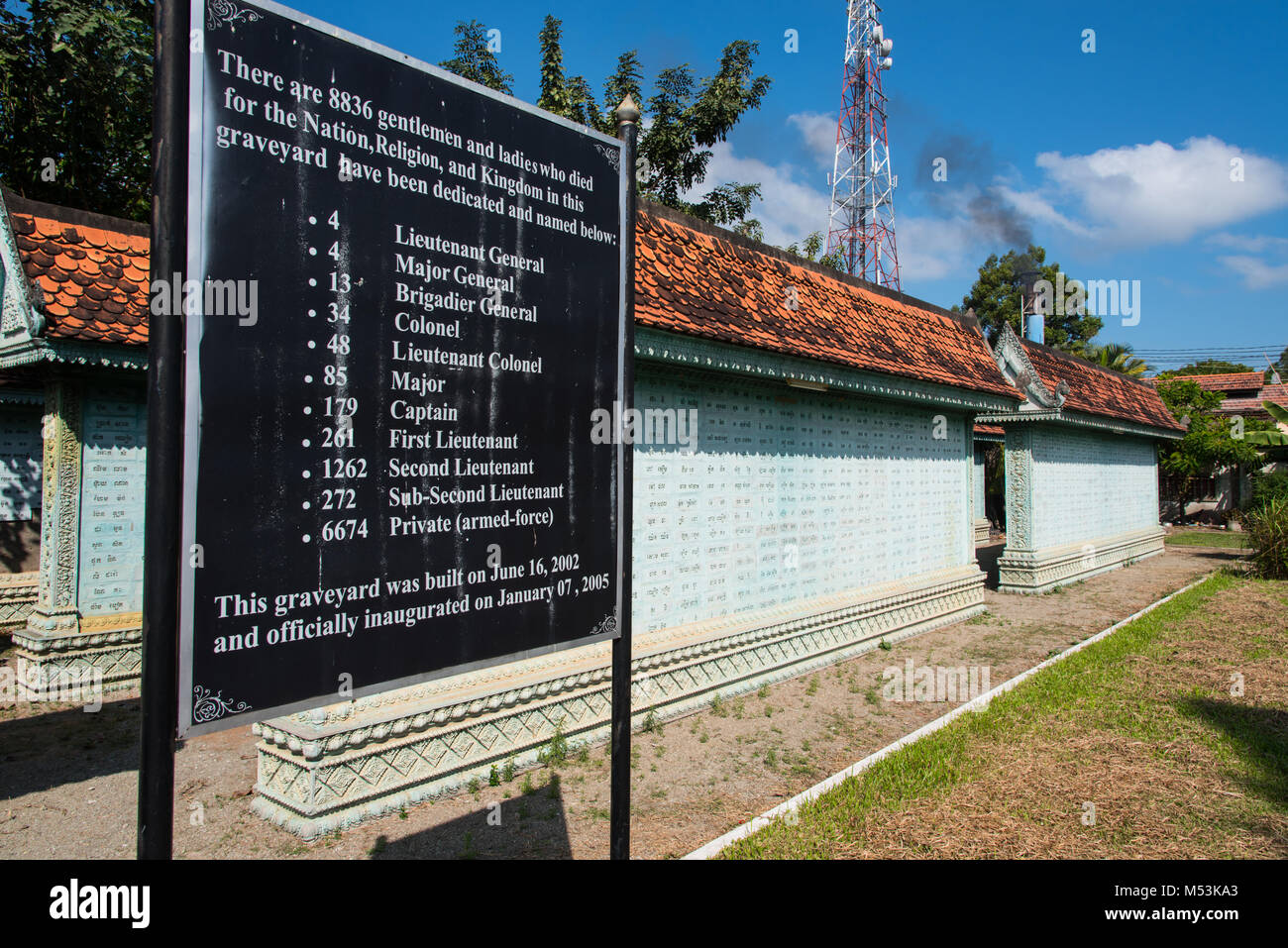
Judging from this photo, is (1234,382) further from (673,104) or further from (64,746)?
(64,746)

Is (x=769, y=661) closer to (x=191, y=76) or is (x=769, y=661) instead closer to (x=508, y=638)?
(x=508, y=638)

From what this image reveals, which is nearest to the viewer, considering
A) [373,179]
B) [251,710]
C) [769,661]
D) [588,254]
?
[251,710]

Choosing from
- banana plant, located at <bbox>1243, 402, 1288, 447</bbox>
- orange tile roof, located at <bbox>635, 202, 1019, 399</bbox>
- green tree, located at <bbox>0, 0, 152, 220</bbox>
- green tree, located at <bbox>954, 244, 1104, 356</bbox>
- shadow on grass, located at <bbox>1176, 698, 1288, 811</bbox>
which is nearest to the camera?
shadow on grass, located at <bbox>1176, 698, 1288, 811</bbox>

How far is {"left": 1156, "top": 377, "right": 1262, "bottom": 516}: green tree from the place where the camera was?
24906 mm

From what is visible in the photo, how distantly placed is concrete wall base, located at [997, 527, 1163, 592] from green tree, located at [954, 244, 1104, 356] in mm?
23568

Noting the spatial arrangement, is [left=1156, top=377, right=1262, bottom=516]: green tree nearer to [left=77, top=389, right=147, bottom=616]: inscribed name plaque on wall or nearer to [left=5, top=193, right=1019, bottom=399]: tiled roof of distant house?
[left=5, top=193, right=1019, bottom=399]: tiled roof of distant house

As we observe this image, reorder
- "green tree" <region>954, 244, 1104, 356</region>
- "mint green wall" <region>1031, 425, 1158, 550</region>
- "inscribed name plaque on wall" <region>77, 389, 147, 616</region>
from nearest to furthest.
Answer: "inscribed name plaque on wall" <region>77, 389, 147, 616</region>
"mint green wall" <region>1031, 425, 1158, 550</region>
"green tree" <region>954, 244, 1104, 356</region>

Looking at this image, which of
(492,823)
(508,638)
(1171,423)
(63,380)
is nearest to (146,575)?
(508,638)

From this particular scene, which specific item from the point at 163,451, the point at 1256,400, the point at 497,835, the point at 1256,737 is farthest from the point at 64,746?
the point at 1256,400

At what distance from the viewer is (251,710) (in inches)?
81.8

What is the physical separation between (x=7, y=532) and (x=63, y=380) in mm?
4607

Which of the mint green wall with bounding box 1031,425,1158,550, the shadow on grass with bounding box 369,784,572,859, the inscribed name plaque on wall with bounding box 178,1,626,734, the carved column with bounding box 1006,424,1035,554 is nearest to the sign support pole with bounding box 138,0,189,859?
the inscribed name plaque on wall with bounding box 178,1,626,734

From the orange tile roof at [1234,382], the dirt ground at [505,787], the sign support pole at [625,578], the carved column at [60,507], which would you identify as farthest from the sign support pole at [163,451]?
the orange tile roof at [1234,382]

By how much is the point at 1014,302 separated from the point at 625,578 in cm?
4288
